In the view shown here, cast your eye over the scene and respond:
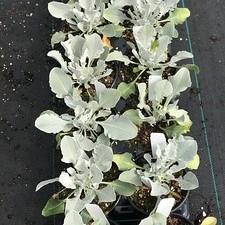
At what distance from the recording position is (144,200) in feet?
5.04

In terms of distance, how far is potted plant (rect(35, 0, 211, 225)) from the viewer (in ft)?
4.75

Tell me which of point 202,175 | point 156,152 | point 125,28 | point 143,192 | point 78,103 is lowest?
point 202,175

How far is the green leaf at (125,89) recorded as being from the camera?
5.32 feet

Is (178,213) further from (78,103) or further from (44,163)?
(44,163)

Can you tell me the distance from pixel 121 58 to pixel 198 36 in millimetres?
596

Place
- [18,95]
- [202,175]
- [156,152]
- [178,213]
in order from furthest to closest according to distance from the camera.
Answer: [18,95] → [202,175] → [178,213] → [156,152]

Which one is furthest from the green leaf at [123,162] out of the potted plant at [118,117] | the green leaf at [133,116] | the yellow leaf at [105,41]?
the yellow leaf at [105,41]

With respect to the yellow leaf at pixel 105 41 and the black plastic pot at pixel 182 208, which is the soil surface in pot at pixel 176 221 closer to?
the black plastic pot at pixel 182 208

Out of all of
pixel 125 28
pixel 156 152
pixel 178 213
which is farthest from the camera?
pixel 125 28

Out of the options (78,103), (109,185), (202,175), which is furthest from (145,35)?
(202,175)

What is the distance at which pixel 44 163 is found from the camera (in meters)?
1.93

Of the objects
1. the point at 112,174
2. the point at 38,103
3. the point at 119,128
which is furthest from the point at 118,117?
the point at 38,103

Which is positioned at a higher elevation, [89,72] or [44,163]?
[89,72]

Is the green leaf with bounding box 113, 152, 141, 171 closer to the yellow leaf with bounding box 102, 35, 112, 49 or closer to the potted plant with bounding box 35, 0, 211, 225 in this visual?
the potted plant with bounding box 35, 0, 211, 225
